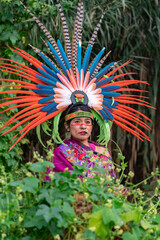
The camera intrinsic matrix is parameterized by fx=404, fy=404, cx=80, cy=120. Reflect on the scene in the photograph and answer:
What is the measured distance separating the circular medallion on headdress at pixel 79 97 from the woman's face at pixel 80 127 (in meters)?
0.12

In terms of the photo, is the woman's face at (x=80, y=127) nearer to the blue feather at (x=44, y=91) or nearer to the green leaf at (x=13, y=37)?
the blue feather at (x=44, y=91)

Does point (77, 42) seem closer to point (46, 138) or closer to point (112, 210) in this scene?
point (46, 138)

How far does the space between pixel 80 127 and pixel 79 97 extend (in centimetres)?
21

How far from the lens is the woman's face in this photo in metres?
2.79

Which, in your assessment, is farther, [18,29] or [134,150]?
[134,150]

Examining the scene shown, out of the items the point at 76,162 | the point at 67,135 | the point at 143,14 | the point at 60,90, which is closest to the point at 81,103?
the point at 60,90

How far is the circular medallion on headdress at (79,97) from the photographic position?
2.80 m

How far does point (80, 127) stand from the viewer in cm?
279

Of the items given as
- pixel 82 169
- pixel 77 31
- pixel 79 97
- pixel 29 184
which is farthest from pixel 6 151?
pixel 29 184

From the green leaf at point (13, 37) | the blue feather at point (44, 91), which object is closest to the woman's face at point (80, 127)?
the blue feather at point (44, 91)

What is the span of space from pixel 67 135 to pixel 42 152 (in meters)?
0.68

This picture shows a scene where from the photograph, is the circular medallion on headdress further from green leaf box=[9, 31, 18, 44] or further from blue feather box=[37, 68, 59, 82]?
green leaf box=[9, 31, 18, 44]

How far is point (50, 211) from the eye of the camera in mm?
1368

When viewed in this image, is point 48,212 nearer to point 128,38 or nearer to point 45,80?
point 45,80
